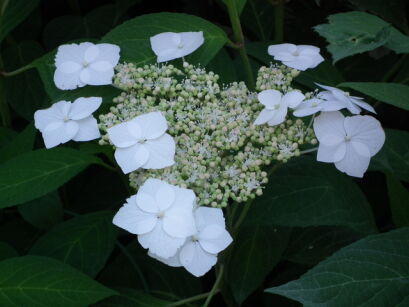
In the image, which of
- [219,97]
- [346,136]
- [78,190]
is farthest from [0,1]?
[346,136]

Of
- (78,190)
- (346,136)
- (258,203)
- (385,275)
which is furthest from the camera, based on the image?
(78,190)

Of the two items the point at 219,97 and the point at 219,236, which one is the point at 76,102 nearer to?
the point at 219,97

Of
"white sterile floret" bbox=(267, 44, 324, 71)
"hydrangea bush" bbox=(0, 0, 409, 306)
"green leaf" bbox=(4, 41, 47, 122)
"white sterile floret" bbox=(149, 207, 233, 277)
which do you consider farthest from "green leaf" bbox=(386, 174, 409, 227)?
"green leaf" bbox=(4, 41, 47, 122)

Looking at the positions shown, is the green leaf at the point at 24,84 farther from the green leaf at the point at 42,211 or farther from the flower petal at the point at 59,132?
the flower petal at the point at 59,132

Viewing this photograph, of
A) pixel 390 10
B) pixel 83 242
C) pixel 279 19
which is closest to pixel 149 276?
pixel 83 242

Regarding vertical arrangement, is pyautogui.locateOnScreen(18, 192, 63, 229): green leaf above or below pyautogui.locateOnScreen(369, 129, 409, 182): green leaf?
below

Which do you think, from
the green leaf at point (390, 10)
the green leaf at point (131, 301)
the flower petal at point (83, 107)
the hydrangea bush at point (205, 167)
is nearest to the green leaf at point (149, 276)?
the hydrangea bush at point (205, 167)

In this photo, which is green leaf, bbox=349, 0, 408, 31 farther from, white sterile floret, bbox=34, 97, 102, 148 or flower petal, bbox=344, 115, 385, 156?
white sterile floret, bbox=34, 97, 102, 148
